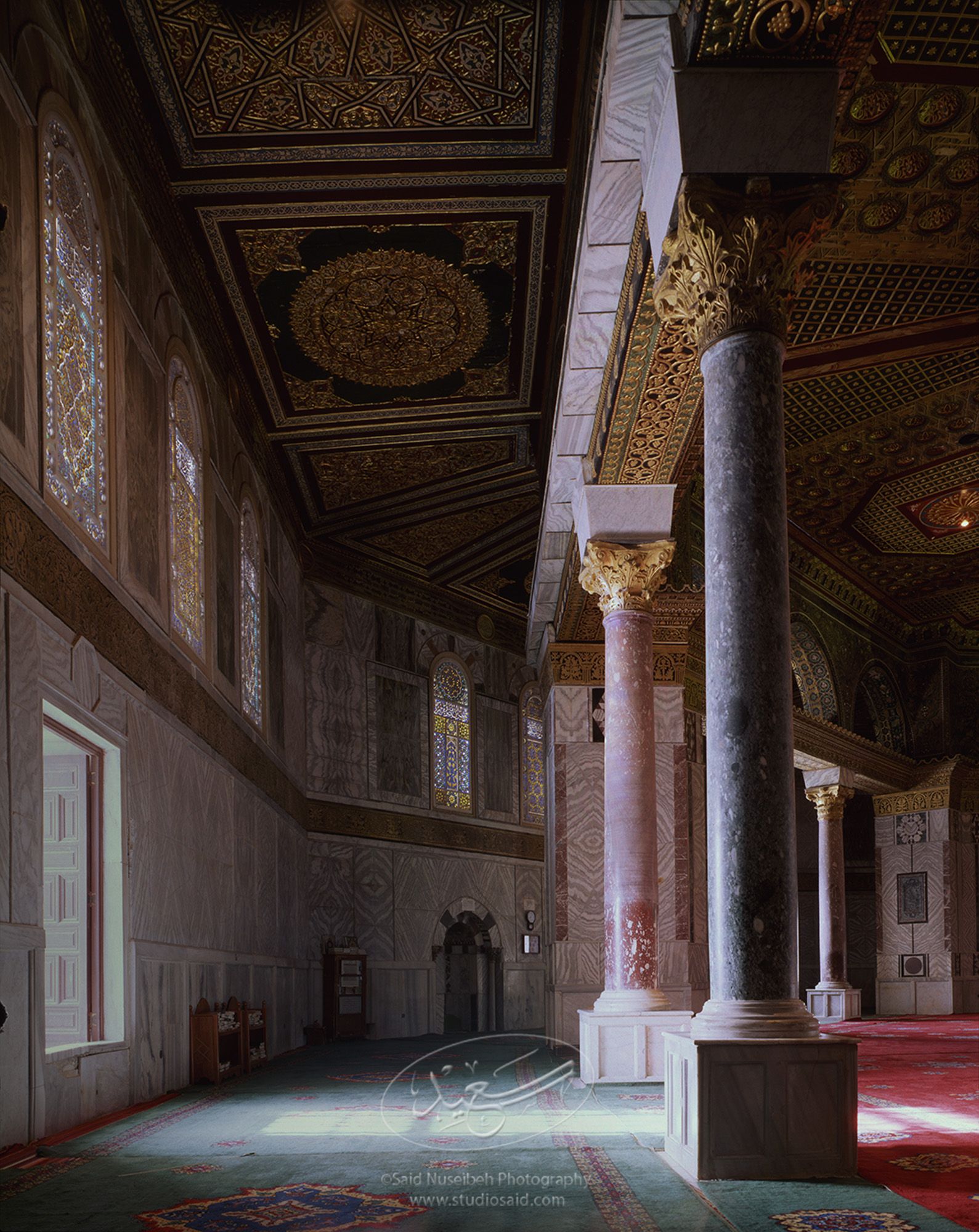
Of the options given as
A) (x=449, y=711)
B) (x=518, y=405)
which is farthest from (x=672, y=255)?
(x=449, y=711)

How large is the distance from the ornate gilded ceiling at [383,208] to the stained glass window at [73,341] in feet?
3.69

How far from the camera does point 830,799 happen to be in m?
20.8

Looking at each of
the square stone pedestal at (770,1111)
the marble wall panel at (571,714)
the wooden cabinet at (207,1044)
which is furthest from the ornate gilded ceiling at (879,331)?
the wooden cabinet at (207,1044)

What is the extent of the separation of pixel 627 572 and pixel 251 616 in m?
4.88

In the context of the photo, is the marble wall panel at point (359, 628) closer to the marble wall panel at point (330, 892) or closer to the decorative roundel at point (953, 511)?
the marble wall panel at point (330, 892)

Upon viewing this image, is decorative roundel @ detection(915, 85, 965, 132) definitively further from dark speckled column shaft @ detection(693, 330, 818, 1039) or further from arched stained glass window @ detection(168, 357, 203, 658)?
arched stained glass window @ detection(168, 357, 203, 658)

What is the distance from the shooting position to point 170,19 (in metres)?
7.98

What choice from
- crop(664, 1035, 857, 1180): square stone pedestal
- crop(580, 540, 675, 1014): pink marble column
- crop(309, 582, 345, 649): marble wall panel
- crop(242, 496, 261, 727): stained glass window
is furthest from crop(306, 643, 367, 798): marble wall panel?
crop(664, 1035, 857, 1180): square stone pedestal

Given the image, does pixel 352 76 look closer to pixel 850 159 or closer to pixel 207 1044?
pixel 850 159

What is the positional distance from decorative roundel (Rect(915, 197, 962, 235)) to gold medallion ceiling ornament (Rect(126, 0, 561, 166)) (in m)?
2.77

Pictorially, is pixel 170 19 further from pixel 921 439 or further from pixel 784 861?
pixel 921 439

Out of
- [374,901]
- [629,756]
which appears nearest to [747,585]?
[629,756]

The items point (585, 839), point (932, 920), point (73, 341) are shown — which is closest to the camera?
point (73, 341)

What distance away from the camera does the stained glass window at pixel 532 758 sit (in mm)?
22172
